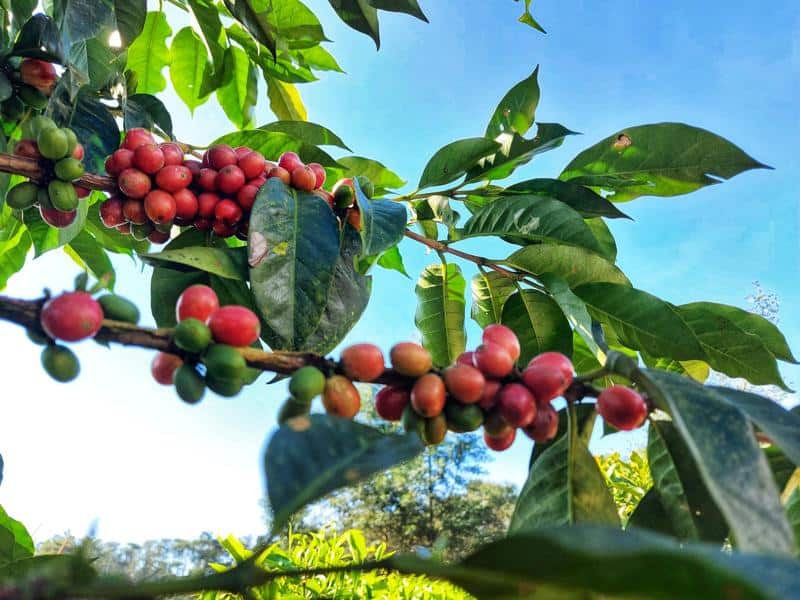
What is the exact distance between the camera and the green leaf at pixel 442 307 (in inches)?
45.0

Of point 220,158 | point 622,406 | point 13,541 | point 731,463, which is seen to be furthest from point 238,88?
point 731,463

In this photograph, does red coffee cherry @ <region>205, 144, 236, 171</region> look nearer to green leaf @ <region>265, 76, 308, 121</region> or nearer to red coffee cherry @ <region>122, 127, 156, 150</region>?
red coffee cherry @ <region>122, 127, 156, 150</region>

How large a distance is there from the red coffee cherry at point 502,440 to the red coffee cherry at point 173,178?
1.63 ft

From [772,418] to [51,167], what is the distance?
2.36 ft

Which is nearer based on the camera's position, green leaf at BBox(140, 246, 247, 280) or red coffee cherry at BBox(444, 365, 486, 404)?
red coffee cherry at BBox(444, 365, 486, 404)

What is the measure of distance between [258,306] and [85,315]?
9.7 inches

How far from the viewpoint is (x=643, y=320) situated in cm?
83

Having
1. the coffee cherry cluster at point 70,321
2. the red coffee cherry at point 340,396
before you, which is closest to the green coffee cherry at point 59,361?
the coffee cherry cluster at point 70,321

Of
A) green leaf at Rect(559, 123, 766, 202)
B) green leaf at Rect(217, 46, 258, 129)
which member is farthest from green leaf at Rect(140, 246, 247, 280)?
green leaf at Rect(217, 46, 258, 129)

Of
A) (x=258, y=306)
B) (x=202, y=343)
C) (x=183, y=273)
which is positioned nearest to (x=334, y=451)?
(x=202, y=343)

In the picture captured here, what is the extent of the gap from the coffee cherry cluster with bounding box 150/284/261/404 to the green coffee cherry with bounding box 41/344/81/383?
5 centimetres

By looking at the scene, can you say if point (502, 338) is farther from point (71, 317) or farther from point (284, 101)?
point (284, 101)

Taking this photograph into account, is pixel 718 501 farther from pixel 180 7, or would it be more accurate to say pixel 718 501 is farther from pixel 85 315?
pixel 180 7

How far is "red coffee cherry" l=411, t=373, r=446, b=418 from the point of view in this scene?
44 centimetres
